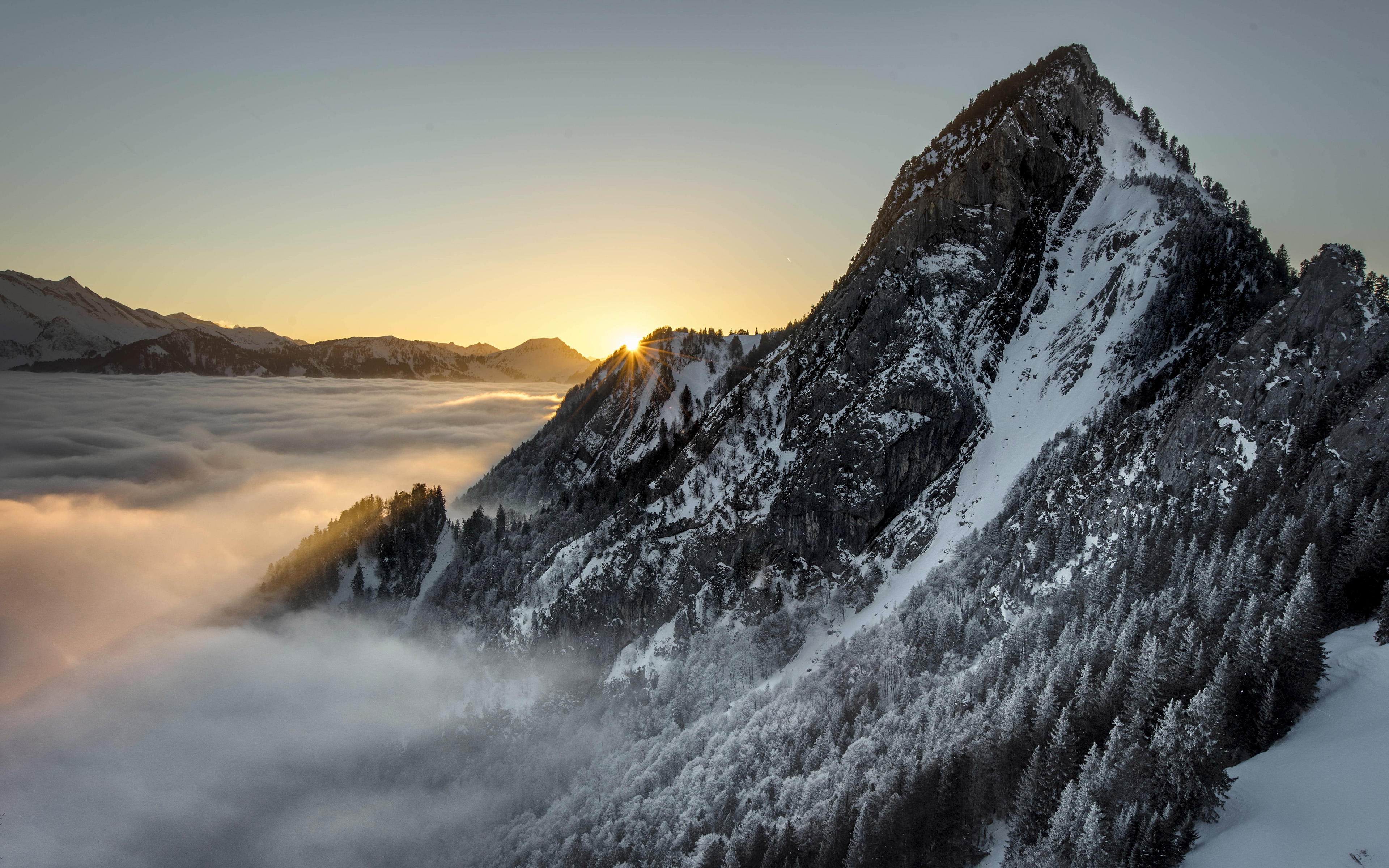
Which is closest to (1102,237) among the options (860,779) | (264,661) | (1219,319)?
(1219,319)

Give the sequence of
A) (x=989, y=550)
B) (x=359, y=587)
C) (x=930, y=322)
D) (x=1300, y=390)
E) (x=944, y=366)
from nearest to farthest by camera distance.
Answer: (x=1300, y=390) → (x=989, y=550) → (x=944, y=366) → (x=930, y=322) → (x=359, y=587)

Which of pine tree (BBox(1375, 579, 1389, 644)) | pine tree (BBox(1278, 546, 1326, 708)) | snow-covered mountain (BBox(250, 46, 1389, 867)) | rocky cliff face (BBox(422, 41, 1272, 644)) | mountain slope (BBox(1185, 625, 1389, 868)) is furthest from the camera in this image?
rocky cliff face (BBox(422, 41, 1272, 644))

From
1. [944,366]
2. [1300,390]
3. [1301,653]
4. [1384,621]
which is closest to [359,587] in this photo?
[944,366]

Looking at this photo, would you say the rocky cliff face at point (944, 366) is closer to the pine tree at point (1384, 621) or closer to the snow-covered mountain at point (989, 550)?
the snow-covered mountain at point (989, 550)

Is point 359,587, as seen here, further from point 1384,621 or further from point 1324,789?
point 1384,621

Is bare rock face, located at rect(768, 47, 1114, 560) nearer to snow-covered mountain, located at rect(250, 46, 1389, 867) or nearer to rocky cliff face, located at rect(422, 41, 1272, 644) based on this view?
rocky cliff face, located at rect(422, 41, 1272, 644)

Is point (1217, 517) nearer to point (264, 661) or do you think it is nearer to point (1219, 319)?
point (1219, 319)

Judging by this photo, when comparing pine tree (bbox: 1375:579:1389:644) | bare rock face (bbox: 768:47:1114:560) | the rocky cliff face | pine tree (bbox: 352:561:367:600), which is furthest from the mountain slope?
pine tree (bbox: 352:561:367:600)

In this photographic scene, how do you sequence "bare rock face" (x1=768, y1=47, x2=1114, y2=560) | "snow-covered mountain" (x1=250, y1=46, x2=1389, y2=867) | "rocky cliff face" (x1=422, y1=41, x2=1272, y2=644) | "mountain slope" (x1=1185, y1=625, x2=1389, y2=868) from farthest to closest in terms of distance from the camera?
"bare rock face" (x1=768, y1=47, x2=1114, y2=560) → "rocky cliff face" (x1=422, y1=41, x2=1272, y2=644) → "snow-covered mountain" (x1=250, y1=46, x2=1389, y2=867) → "mountain slope" (x1=1185, y1=625, x2=1389, y2=868)
